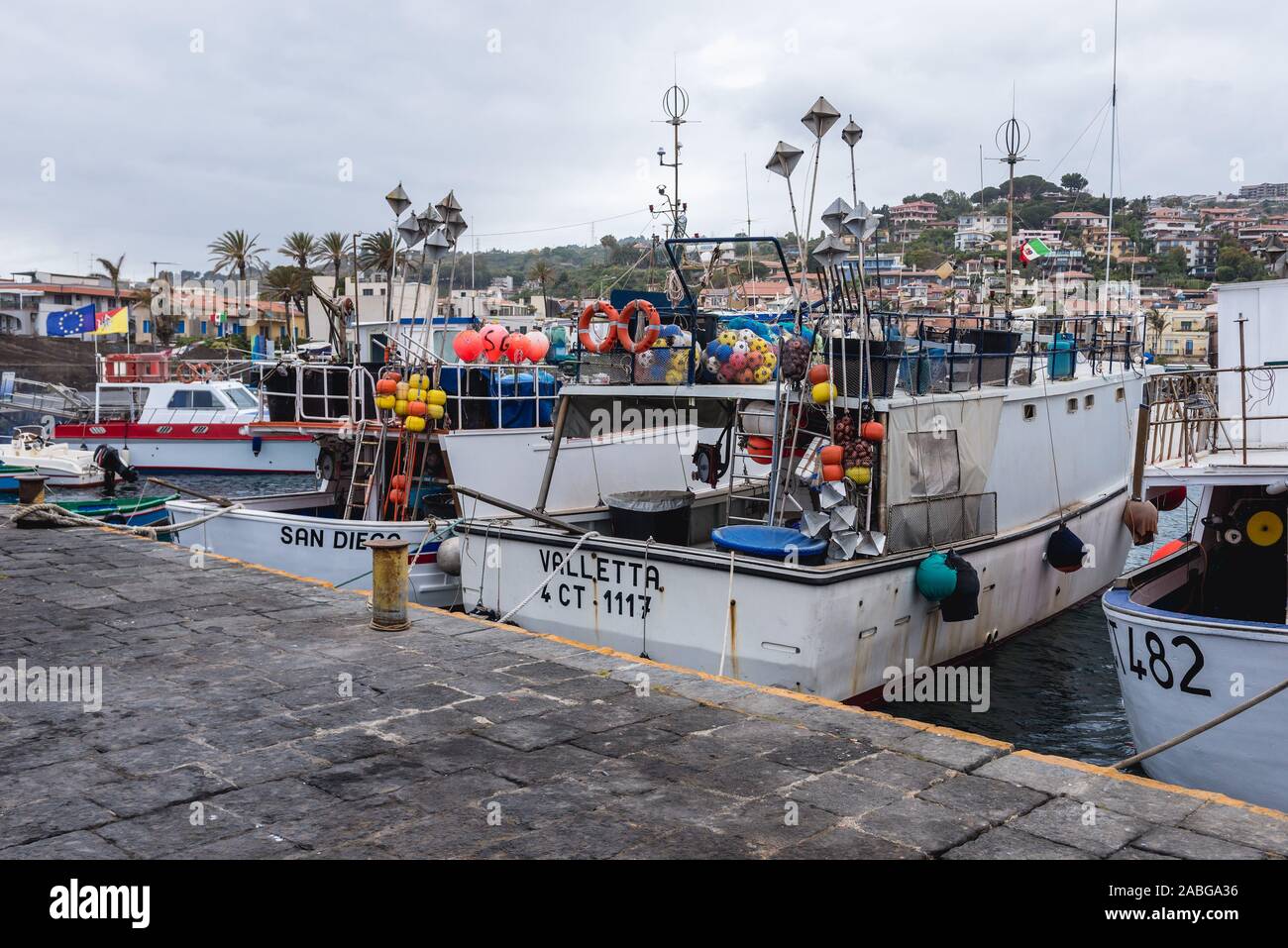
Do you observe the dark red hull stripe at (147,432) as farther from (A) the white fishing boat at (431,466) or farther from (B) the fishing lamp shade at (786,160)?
(B) the fishing lamp shade at (786,160)

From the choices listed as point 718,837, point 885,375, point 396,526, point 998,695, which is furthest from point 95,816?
point 998,695

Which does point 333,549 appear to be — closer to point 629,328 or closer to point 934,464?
point 629,328

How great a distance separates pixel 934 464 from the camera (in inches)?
424

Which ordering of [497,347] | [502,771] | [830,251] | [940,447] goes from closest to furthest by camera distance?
1. [502,771]
2. [830,251]
3. [940,447]
4. [497,347]

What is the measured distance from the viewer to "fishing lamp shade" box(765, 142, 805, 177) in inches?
390

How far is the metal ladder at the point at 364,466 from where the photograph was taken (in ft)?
48.8

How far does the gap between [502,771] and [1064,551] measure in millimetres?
9220

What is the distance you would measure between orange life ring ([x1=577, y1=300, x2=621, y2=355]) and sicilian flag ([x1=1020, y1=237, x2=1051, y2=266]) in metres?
9.44

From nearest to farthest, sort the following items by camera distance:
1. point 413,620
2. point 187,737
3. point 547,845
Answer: point 547,845, point 187,737, point 413,620

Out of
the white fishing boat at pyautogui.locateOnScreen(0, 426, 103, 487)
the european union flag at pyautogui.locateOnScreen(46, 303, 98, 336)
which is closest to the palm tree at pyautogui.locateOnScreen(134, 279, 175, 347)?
the european union flag at pyautogui.locateOnScreen(46, 303, 98, 336)

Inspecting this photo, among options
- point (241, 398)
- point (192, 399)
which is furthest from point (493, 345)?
point (192, 399)

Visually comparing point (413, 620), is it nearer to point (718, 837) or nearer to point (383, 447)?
point (718, 837)

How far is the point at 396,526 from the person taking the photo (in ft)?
43.4

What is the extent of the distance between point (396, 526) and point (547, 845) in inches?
366
